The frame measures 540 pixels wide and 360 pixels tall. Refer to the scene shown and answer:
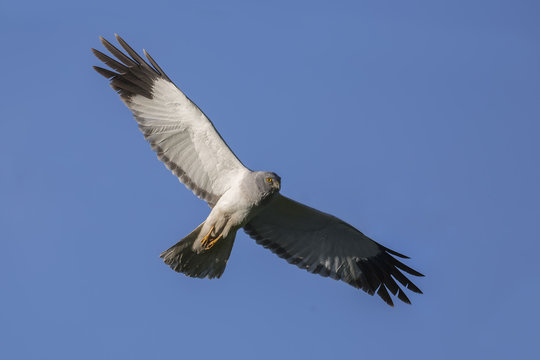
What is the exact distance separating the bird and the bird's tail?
1cm

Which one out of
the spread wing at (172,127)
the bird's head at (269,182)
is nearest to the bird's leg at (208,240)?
the spread wing at (172,127)

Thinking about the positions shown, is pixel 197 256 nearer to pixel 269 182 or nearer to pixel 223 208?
pixel 223 208

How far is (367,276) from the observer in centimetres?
1195

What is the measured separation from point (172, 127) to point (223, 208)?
1.41m

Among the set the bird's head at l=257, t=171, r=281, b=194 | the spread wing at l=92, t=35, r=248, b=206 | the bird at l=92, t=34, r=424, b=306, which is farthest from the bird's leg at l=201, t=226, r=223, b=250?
the bird's head at l=257, t=171, r=281, b=194

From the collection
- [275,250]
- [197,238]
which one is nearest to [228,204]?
[197,238]

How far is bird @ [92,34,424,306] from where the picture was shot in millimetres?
10672

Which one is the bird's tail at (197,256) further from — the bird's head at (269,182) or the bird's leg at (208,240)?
the bird's head at (269,182)

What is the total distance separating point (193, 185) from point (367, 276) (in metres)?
3.06

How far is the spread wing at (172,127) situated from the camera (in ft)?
35.7

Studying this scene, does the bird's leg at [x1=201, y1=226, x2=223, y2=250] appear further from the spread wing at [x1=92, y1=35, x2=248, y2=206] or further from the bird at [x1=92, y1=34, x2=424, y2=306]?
the spread wing at [x1=92, y1=35, x2=248, y2=206]

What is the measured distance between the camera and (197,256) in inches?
431

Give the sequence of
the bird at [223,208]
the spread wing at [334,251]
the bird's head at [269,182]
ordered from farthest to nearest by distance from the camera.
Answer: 1. the spread wing at [334,251]
2. the bird at [223,208]
3. the bird's head at [269,182]

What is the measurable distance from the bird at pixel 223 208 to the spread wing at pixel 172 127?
0.01 meters
